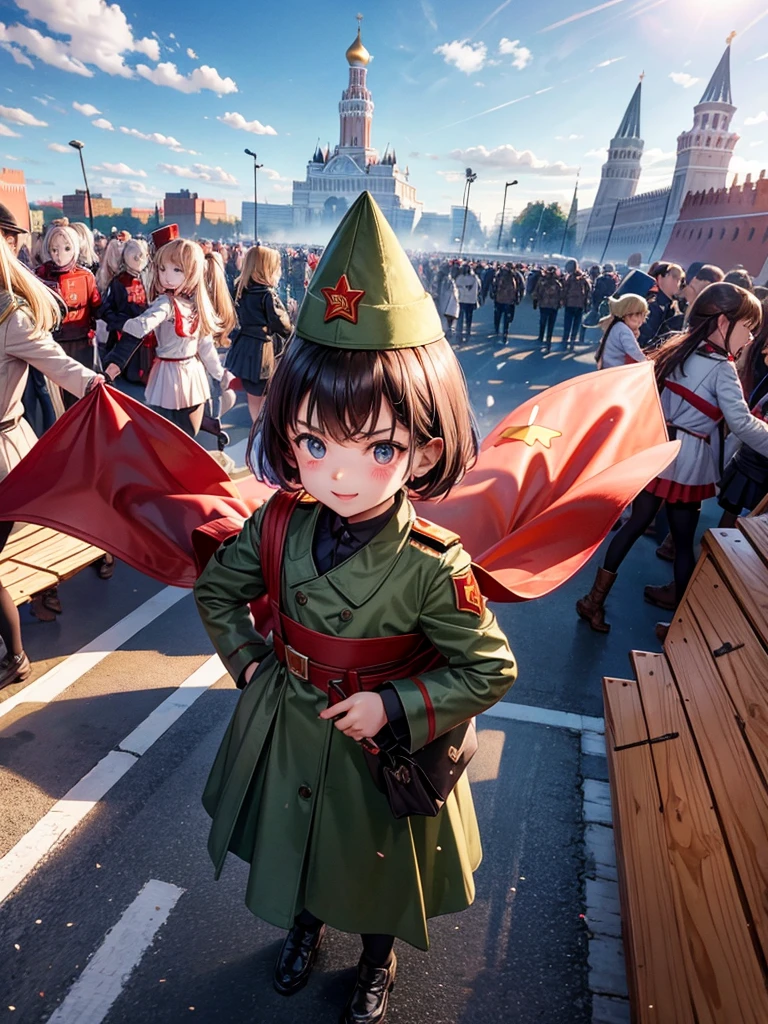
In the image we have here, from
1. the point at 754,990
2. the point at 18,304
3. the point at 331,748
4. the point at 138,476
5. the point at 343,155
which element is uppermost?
the point at 343,155

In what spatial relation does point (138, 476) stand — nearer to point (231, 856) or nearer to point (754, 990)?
point (231, 856)

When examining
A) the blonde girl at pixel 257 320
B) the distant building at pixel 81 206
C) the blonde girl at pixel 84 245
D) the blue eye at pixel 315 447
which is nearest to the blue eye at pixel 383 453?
the blue eye at pixel 315 447

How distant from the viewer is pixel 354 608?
144 cm

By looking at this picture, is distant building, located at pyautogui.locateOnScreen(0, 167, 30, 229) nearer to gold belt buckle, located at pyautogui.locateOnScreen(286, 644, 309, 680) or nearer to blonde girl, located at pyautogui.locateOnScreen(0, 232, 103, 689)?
blonde girl, located at pyautogui.locateOnScreen(0, 232, 103, 689)

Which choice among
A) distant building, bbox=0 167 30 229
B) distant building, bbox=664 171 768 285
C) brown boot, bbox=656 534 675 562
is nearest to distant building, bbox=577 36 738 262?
distant building, bbox=664 171 768 285

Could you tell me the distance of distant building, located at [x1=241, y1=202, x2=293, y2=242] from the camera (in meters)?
123

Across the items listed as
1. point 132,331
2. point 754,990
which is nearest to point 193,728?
point 754,990

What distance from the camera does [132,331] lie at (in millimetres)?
4363

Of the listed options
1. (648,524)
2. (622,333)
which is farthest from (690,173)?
(648,524)

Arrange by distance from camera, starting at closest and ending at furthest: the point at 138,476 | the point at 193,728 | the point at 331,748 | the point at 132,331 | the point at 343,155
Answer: the point at 331,748 < the point at 138,476 < the point at 193,728 < the point at 132,331 < the point at 343,155

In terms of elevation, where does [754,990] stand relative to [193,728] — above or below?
above

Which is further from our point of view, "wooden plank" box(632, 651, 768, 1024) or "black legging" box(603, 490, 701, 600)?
"black legging" box(603, 490, 701, 600)

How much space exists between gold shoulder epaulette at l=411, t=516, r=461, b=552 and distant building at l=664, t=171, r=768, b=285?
31876 millimetres

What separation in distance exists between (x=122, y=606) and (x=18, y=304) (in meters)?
2.01
